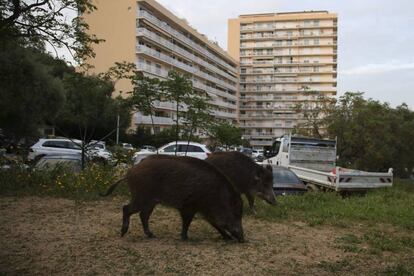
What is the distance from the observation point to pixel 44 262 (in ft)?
18.6

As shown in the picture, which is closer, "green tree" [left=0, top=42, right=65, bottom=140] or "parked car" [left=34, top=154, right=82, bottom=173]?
"parked car" [left=34, top=154, right=82, bottom=173]

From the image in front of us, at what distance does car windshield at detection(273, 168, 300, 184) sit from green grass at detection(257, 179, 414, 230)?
131 centimetres

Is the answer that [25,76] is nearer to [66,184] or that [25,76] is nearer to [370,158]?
[66,184]

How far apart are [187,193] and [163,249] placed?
0.84m

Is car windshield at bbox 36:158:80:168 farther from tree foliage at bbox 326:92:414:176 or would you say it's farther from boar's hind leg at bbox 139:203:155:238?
tree foliage at bbox 326:92:414:176

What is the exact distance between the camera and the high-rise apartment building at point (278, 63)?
97875 millimetres

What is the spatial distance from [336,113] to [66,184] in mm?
18635

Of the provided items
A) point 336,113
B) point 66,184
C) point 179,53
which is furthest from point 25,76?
point 179,53

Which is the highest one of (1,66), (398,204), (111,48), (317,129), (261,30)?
(261,30)

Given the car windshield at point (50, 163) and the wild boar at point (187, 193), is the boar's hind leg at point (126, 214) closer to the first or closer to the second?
the wild boar at point (187, 193)

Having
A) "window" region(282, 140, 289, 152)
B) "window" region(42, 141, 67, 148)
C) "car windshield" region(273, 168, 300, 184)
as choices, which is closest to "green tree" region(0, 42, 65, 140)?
"window" region(42, 141, 67, 148)

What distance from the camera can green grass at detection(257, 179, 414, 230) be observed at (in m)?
9.13

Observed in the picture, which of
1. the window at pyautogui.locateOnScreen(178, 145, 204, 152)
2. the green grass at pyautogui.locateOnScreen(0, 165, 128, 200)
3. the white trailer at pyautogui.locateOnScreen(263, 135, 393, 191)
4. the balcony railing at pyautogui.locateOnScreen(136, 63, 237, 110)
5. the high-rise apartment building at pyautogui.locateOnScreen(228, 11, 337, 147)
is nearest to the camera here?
the green grass at pyautogui.locateOnScreen(0, 165, 128, 200)

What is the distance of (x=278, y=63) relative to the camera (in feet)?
332
